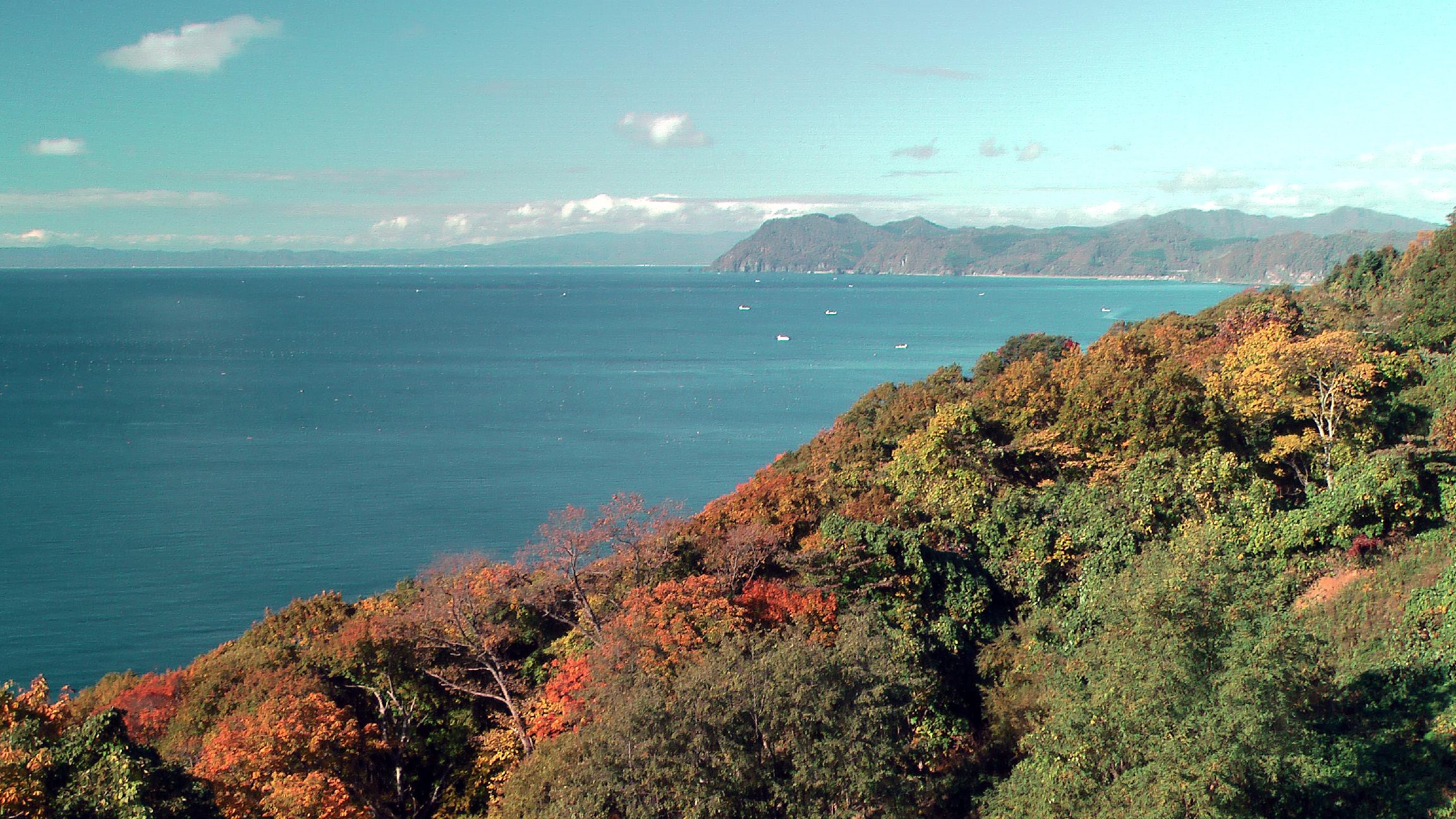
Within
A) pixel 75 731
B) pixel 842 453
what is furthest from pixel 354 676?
pixel 842 453

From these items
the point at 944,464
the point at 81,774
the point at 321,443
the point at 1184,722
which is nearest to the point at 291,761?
the point at 81,774

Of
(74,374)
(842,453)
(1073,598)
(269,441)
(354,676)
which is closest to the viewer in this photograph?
(354,676)

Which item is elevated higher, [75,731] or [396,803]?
[75,731]

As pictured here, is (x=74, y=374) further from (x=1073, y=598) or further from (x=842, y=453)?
(x=1073, y=598)

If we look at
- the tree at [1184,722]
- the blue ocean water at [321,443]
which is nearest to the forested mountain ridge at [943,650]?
the tree at [1184,722]

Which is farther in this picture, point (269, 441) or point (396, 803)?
point (269, 441)

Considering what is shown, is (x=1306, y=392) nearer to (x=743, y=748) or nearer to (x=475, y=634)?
(x=743, y=748)

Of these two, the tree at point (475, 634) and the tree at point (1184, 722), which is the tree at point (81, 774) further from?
the tree at point (1184, 722)
